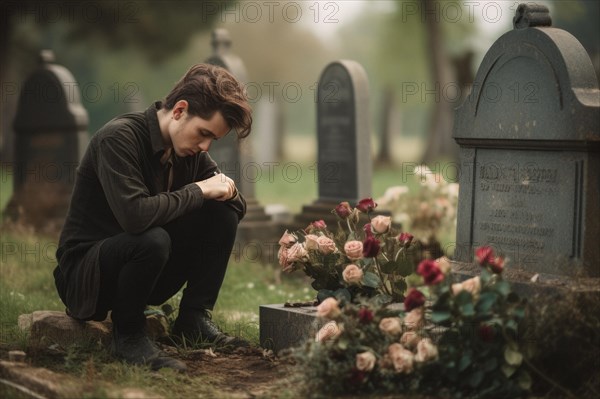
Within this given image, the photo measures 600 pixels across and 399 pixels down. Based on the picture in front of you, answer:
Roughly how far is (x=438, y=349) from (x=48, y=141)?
886 cm

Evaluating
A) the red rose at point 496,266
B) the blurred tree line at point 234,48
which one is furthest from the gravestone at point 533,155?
the blurred tree line at point 234,48

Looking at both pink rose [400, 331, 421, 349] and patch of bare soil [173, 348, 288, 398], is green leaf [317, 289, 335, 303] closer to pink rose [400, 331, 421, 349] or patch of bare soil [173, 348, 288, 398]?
patch of bare soil [173, 348, 288, 398]

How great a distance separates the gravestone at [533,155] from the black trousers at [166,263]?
4.45 feet

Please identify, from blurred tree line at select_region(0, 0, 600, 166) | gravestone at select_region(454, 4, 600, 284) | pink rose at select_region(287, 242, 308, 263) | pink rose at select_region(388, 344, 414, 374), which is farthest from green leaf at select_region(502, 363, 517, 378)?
blurred tree line at select_region(0, 0, 600, 166)

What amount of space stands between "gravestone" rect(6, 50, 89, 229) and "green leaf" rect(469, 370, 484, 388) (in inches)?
329

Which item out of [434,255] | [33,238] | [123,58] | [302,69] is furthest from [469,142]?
[302,69]

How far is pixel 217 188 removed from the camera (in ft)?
16.6

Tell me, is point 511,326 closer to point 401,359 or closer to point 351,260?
point 401,359

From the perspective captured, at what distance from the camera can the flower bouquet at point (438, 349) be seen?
4.21 m

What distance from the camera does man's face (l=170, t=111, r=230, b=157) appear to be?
4.88 m

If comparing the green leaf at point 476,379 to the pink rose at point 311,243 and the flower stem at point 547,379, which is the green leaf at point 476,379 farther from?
the pink rose at point 311,243

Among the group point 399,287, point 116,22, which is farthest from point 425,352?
point 116,22

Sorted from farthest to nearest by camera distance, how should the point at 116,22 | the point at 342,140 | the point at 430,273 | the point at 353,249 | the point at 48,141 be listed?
the point at 116,22 < the point at 48,141 < the point at 342,140 < the point at 353,249 < the point at 430,273

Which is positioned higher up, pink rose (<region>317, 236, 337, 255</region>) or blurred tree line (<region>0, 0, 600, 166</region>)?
blurred tree line (<region>0, 0, 600, 166</region>)
